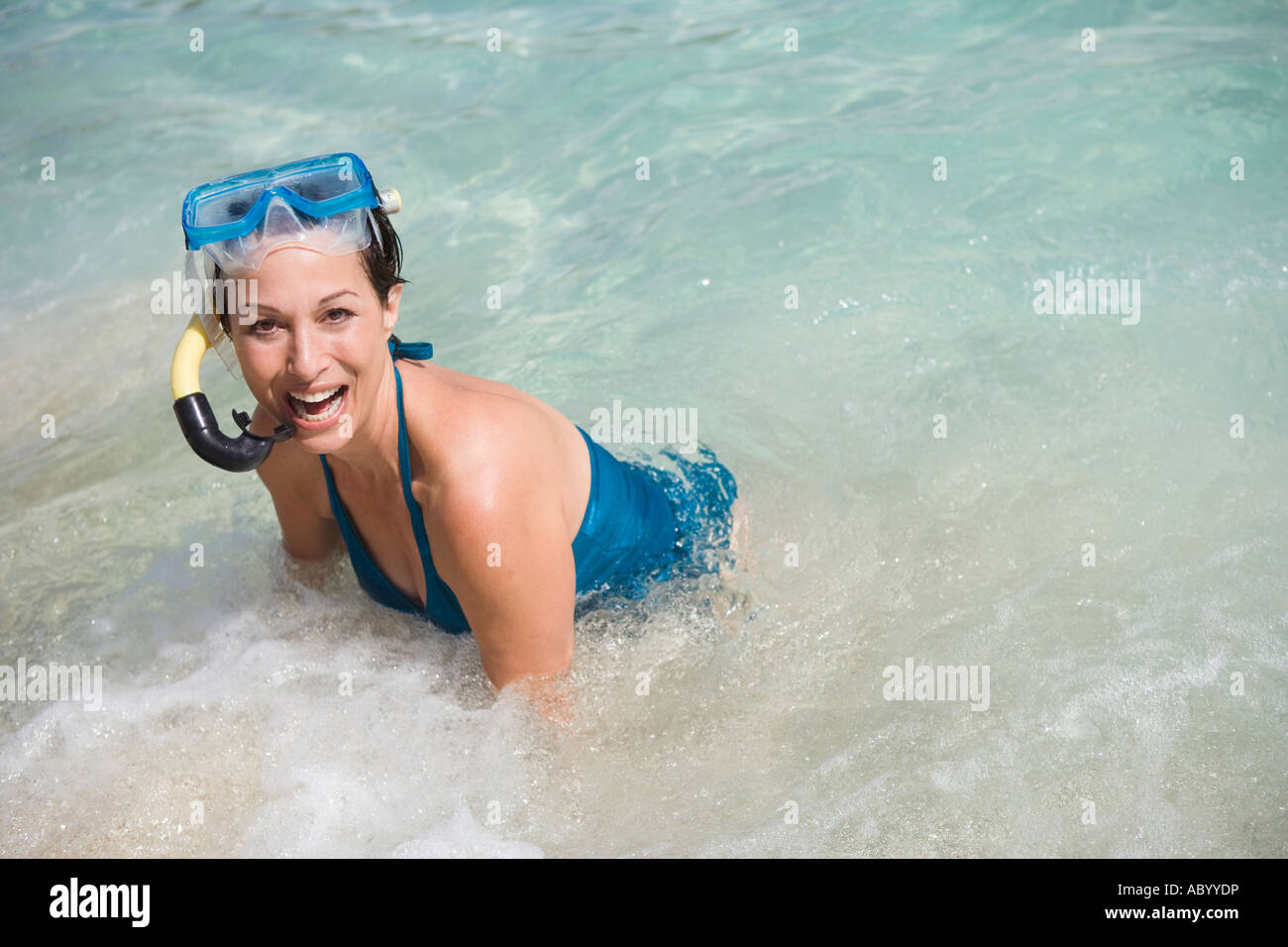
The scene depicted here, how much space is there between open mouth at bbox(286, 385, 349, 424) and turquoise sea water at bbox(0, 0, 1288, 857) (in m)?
0.92

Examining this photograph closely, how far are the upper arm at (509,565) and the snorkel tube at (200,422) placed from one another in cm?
43

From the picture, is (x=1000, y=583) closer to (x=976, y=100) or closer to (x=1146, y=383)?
(x=1146, y=383)

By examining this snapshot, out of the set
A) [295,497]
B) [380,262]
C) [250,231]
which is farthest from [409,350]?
[295,497]

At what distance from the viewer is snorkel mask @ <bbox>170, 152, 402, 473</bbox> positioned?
235cm

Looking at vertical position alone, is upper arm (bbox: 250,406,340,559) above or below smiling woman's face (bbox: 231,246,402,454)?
below

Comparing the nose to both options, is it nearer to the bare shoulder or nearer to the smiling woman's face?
the smiling woman's face

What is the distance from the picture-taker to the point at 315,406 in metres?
2.46

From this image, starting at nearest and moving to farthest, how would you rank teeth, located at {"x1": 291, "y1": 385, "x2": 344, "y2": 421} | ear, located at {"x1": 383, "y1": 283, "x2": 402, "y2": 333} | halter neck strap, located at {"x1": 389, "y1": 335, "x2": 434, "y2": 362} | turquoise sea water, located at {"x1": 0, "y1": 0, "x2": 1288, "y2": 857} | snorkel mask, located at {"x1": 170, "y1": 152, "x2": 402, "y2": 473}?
1. snorkel mask, located at {"x1": 170, "y1": 152, "x2": 402, "y2": 473}
2. teeth, located at {"x1": 291, "y1": 385, "x2": 344, "y2": 421}
3. ear, located at {"x1": 383, "y1": 283, "x2": 402, "y2": 333}
4. halter neck strap, located at {"x1": 389, "y1": 335, "x2": 434, "y2": 362}
5. turquoise sea water, located at {"x1": 0, "y1": 0, "x2": 1288, "y2": 857}

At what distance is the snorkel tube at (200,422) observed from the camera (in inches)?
98.9

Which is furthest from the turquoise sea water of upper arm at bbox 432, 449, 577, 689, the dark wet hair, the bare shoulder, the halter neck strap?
the dark wet hair

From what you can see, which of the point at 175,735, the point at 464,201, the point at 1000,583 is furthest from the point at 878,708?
the point at 464,201

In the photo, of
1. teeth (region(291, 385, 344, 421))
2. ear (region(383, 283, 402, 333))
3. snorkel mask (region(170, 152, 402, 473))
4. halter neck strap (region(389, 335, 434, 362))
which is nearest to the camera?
snorkel mask (region(170, 152, 402, 473))

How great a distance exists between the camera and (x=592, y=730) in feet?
10.2

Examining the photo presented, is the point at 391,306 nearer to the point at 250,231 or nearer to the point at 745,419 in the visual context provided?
the point at 250,231
